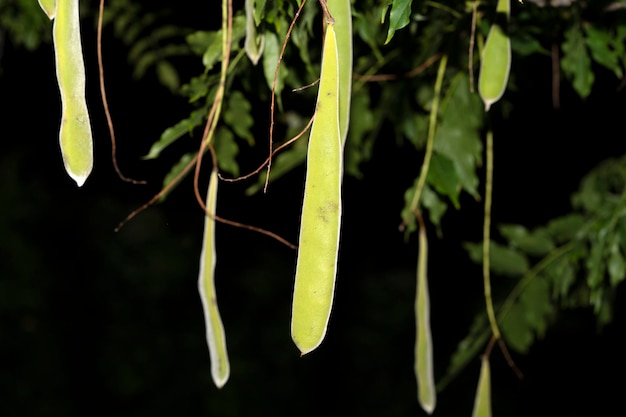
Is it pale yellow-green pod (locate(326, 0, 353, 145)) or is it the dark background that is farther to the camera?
the dark background

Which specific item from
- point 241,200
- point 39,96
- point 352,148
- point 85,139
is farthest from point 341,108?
point 39,96

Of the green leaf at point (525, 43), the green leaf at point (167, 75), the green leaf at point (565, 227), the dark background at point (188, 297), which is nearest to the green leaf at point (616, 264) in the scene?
the green leaf at point (525, 43)

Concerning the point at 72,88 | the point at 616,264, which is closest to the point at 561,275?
the point at 616,264

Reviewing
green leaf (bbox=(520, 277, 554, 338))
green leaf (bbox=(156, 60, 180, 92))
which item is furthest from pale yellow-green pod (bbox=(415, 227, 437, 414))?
green leaf (bbox=(156, 60, 180, 92))

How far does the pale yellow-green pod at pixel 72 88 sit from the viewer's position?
892 millimetres

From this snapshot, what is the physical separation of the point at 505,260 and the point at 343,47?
1444mm

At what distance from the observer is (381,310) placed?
4871mm

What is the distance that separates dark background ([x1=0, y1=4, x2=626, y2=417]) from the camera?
13.6ft

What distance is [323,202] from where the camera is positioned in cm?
83

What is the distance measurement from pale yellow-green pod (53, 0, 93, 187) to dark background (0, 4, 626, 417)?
3.02 m

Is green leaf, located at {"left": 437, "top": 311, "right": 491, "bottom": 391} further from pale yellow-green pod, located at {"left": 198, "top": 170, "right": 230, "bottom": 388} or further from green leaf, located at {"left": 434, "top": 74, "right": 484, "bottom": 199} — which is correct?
pale yellow-green pod, located at {"left": 198, "top": 170, "right": 230, "bottom": 388}

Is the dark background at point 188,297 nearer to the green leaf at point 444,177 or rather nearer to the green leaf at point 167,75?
the green leaf at point 167,75

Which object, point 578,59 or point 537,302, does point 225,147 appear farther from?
point 537,302

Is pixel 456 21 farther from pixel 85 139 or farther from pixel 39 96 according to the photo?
pixel 39 96
